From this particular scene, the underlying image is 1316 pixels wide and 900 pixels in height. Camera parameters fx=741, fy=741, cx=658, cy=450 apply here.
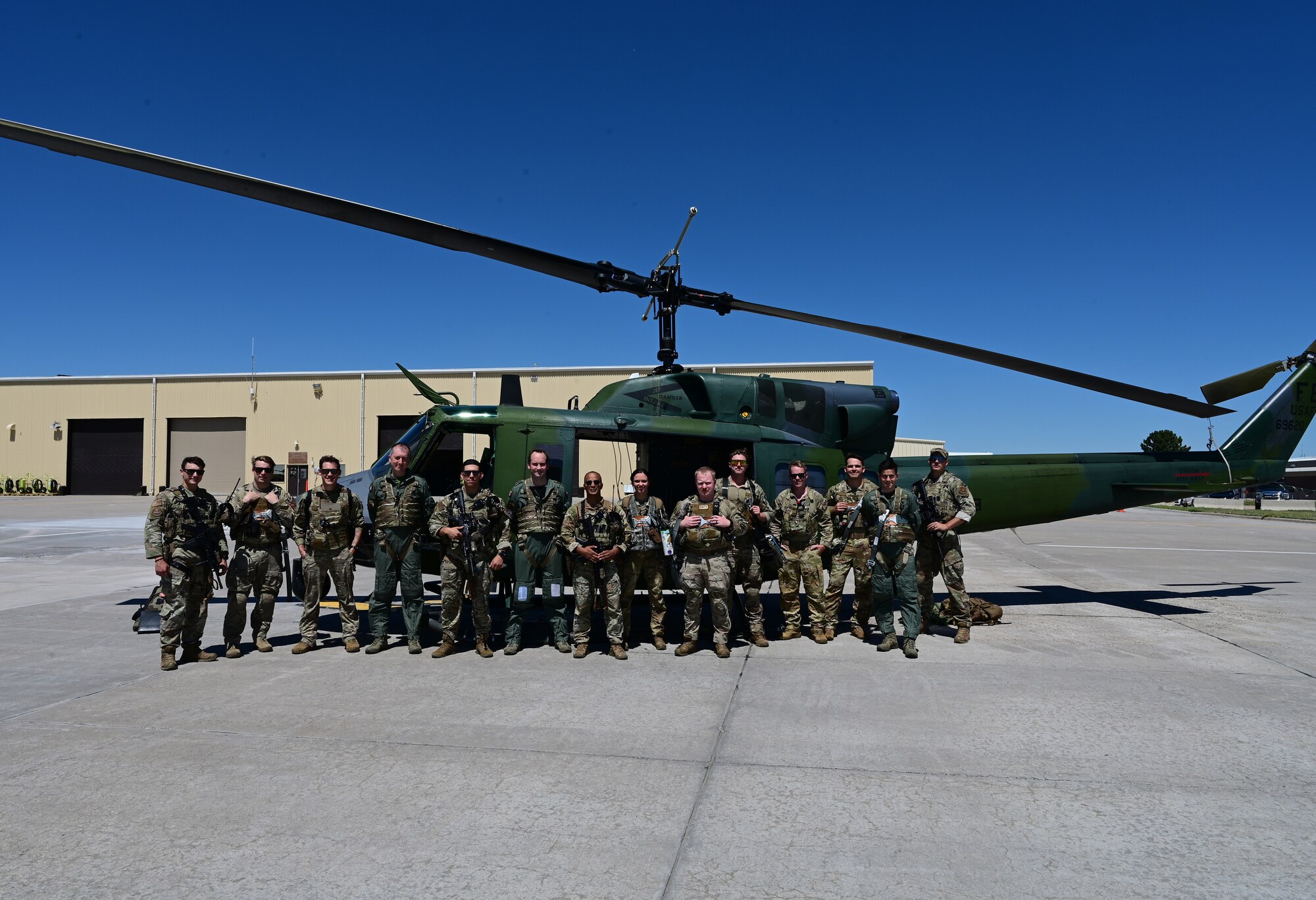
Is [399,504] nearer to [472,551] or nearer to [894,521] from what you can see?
[472,551]

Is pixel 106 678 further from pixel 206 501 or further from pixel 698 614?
pixel 698 614

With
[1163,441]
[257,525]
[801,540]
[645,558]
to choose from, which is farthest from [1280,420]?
[1163,441]

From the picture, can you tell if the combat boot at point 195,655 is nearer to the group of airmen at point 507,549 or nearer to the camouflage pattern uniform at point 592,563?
the group of airmen at point 507,549

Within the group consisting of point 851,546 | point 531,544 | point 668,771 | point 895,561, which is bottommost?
point 668,771

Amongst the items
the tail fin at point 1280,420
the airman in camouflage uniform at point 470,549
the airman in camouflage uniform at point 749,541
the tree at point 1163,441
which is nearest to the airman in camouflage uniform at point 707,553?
the airman in camouflage uniform at point 749,541

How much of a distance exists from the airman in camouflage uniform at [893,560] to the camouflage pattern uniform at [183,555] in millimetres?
5435

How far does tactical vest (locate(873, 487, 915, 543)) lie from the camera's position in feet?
21.1

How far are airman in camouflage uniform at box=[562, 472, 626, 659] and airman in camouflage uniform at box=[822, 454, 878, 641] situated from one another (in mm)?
1968

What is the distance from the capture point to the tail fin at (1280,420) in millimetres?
9516

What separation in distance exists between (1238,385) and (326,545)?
9.41 meters

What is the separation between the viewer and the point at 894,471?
21.8ft

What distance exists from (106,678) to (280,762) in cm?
261

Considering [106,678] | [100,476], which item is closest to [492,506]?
[106,678]

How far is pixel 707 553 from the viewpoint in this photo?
6.18 metres
